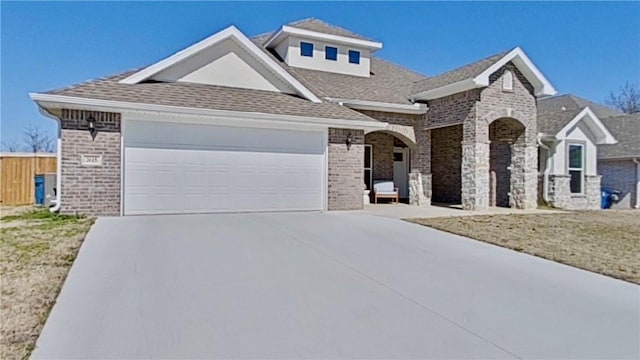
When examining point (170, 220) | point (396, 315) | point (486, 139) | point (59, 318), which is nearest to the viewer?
point (59, 318)

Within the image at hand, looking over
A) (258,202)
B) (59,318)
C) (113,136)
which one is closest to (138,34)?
(113,136)

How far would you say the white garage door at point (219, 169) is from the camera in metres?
10.9

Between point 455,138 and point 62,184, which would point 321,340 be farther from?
point 455,138

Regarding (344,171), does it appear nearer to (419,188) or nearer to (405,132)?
(405,132)

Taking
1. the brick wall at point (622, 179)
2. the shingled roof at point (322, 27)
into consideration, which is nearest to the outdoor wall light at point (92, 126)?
the shingled roof at point (322, 27)

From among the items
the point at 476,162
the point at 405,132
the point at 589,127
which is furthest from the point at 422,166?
the point at 589,127

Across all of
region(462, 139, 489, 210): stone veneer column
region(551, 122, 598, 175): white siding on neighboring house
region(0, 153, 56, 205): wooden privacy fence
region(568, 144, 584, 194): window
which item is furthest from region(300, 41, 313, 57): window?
region(568, 144, 584, 194): window

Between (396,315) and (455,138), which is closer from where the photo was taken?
(396,315)

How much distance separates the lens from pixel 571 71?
25.6 metres

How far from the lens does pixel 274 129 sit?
12305mm

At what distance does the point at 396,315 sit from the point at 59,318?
3.15 m

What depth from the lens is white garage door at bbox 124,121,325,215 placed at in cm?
1091

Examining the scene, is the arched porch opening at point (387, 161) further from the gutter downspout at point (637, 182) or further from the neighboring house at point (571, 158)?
the gutter downspout at point (637, 182)

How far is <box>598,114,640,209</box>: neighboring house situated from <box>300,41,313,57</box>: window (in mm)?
14329
